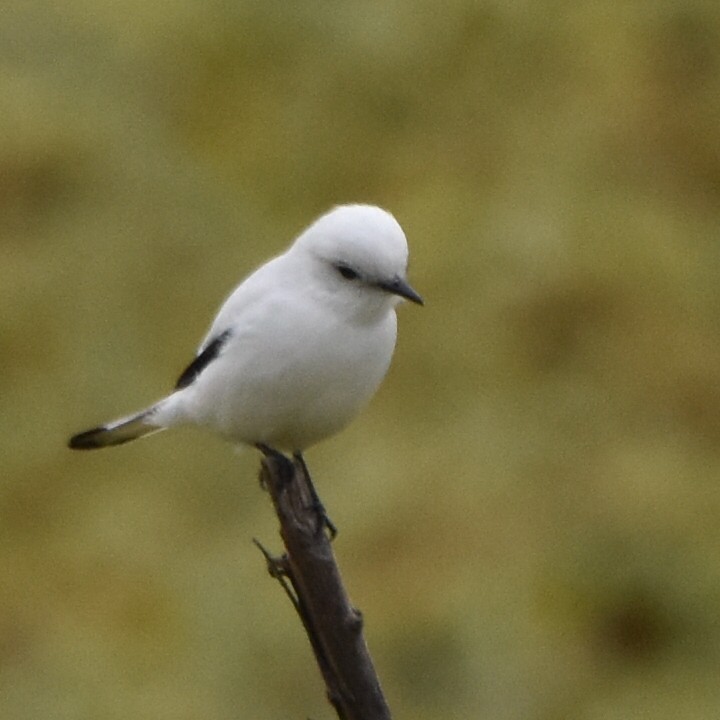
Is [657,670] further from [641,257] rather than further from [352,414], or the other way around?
[352,414]

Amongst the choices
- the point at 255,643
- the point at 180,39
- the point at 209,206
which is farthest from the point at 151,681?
the point at 180,39

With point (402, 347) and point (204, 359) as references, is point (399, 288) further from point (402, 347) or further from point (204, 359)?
point (402, 347)

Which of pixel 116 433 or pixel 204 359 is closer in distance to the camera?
pixel 204 359

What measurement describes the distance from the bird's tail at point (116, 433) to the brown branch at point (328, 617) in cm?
146

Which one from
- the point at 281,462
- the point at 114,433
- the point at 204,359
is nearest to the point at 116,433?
the point at 114,433

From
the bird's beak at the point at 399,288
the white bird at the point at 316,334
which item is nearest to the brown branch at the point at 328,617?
the white bird at the point at 316,334

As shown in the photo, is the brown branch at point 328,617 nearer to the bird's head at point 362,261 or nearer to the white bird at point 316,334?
the white bird at point 316,334

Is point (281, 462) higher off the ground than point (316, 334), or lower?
lower

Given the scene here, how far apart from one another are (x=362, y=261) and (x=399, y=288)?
0.42ft

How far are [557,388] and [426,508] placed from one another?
1.34 metres

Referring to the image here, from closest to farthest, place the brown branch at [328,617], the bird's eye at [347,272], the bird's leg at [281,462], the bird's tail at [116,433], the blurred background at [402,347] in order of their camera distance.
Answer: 1. the brown branch at [328,617]
2. the bird's leg at [281,462]
3. the bird's eye at [347,272]
4. the bird's tail at [116,433]
5. the blurred background at [402,347]

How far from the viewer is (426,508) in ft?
28.7

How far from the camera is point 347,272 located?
4391mm

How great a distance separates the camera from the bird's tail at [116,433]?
5.38 m
